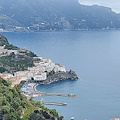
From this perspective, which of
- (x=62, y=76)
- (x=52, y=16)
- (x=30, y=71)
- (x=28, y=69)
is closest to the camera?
(x=30, y=71)

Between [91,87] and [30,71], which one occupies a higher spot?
[30,71]

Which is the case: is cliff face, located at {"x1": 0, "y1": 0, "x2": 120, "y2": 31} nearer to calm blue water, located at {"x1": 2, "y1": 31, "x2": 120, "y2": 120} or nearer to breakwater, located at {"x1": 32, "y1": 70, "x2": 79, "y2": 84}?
calm blue water, located at {"x1": 2, "y1": 31, "x2": 120, "y2": 120}

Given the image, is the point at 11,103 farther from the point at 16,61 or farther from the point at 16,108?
the point at 16,61

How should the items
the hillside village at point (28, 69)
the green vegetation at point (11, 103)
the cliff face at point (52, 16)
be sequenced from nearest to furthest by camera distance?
1. the green vegetation at point (11, 103)
2. the hillside village at point (28, 69)
3. the cliff face at point (52, 16)

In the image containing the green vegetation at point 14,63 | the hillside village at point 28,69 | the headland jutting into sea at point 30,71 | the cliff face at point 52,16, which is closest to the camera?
the headland jutting into sea at point 30,71

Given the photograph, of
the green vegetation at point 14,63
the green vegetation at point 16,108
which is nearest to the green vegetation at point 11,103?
the green vegetation at point 16,108

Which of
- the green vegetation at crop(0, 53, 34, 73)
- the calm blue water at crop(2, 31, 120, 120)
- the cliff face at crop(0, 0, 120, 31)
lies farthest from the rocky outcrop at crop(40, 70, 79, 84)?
the cliff face at crop(0, 0, 120, 31)

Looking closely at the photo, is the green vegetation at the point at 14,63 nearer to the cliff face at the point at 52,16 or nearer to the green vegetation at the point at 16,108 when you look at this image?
the green vegetation at the point at 16,108

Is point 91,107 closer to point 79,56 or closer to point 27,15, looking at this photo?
point 79,56

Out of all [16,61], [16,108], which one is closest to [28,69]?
[16,61]
